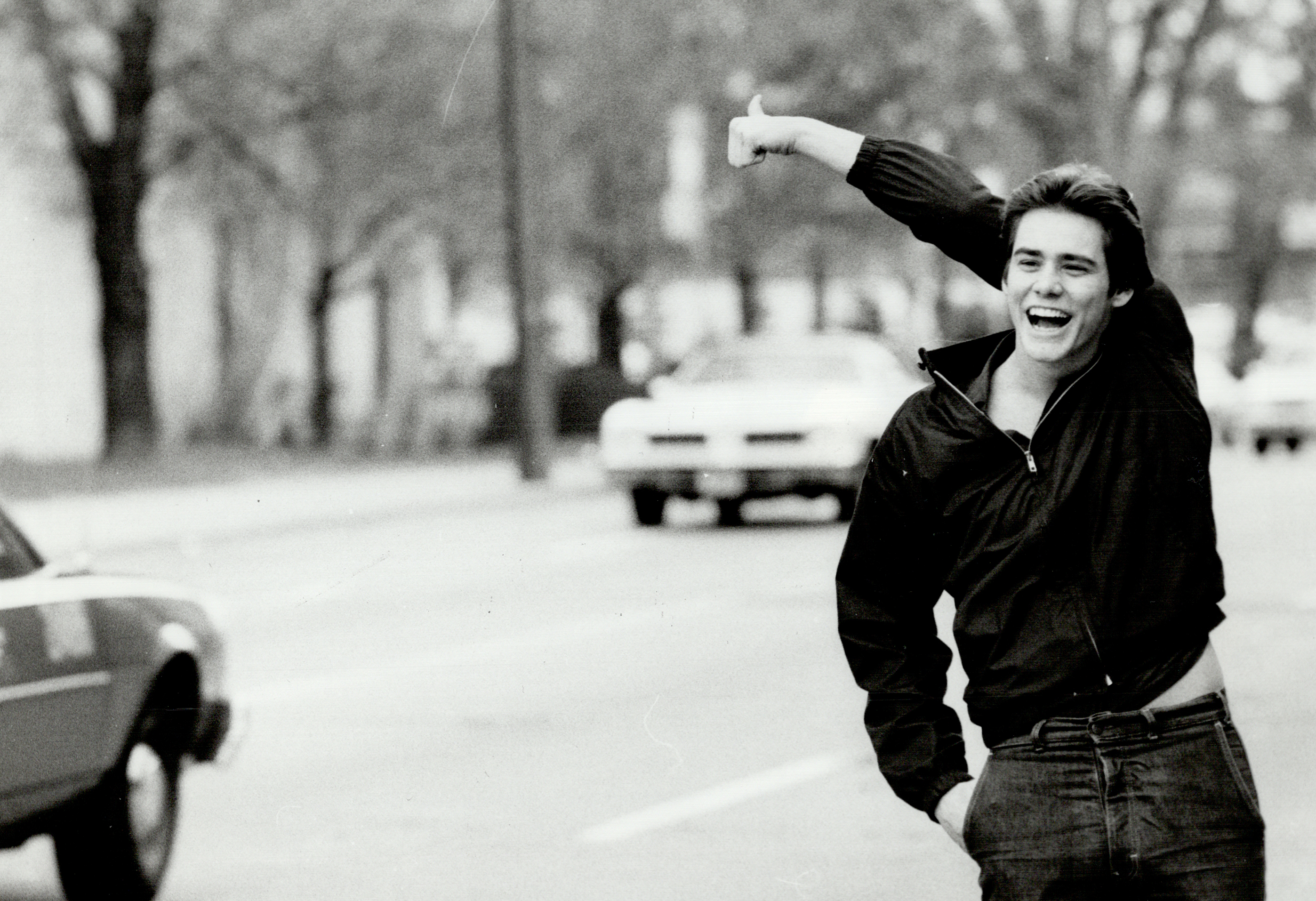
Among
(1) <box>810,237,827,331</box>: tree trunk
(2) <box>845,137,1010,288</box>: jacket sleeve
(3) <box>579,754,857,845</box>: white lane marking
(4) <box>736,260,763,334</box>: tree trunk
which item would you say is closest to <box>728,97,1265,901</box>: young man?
(2) <box>845,137,1010,288</box>: jacket sleeve

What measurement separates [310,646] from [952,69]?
26.4 metres

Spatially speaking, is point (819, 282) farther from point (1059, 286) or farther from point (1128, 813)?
point (1128, 813)

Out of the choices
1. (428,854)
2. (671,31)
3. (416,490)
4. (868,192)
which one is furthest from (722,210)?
(868,192)

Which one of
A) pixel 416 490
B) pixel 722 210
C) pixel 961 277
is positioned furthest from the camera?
pixel 961 277

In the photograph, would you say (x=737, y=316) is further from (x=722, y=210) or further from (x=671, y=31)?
(x=671, y=31)

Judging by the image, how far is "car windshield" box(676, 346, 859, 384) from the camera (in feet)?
67.6

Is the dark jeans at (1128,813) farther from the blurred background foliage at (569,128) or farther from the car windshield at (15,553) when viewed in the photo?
the blurred background foliage at (569,128)

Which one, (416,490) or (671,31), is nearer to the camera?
(416,490)

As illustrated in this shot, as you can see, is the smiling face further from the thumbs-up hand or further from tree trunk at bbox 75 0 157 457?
tree trunk at bbox 75 0 157 457

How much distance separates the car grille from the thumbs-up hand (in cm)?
1570

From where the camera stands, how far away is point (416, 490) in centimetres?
2416

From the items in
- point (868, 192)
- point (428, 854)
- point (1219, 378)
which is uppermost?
point (868, 192)

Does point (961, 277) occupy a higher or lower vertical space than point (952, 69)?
lower

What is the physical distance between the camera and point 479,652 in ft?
39.6
